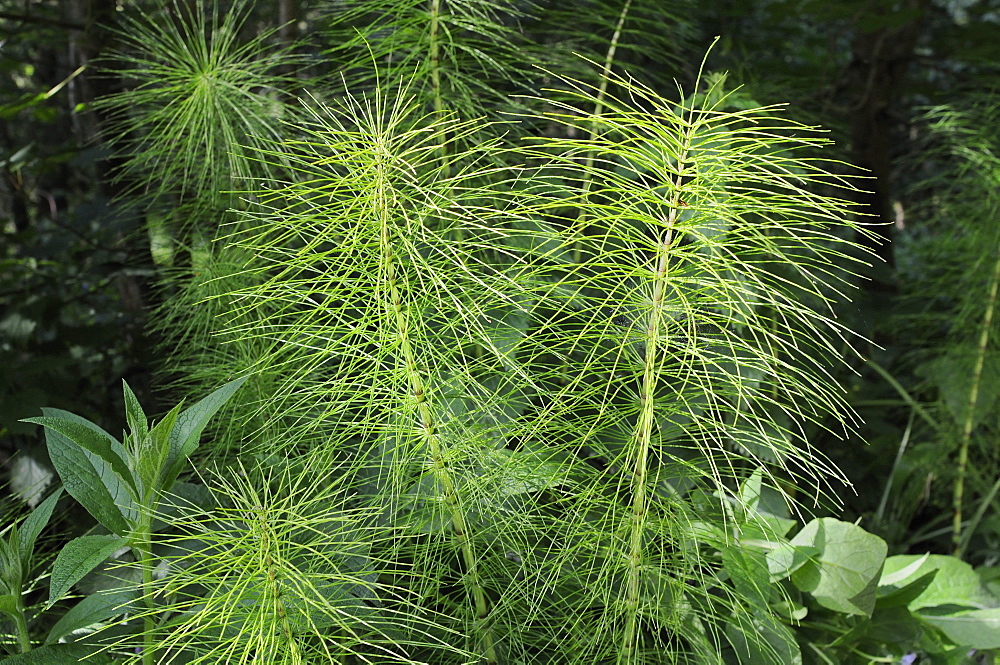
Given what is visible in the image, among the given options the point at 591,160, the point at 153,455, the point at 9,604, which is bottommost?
the point at 9,604

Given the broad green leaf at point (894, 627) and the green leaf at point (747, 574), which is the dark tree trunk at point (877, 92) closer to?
the broad green leaf at point (894, 627)

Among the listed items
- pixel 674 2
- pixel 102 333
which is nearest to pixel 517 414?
pixel 674 2

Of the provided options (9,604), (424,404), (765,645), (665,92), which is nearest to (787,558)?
(765,645)

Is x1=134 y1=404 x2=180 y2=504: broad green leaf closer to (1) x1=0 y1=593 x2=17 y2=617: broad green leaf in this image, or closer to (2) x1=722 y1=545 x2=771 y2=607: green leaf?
(1) x1=0 y1=593 x2=17 y2=617: broad green leaf


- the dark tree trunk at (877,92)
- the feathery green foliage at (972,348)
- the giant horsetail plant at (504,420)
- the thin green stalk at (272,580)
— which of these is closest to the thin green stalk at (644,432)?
the giant horsetail plant at (504,420)

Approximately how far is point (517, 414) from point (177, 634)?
1.25 ft

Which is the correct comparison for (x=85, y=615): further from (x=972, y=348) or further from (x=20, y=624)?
(x=972, y=348)

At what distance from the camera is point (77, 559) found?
560mm

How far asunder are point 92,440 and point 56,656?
Answer: 0.16 m

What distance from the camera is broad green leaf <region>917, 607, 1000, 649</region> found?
3.27ft

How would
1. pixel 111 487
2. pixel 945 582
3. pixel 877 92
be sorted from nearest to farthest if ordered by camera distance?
pixel 111 487 → pixel 945 582 → pixel 877 92

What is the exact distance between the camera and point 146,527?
601mm

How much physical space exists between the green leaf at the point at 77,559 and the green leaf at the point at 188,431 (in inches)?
2.3

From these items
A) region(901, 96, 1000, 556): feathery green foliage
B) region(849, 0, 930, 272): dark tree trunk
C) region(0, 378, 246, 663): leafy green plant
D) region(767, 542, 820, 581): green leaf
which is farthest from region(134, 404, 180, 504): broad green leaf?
region(849, 0, 930, 272): dark tree trunk
